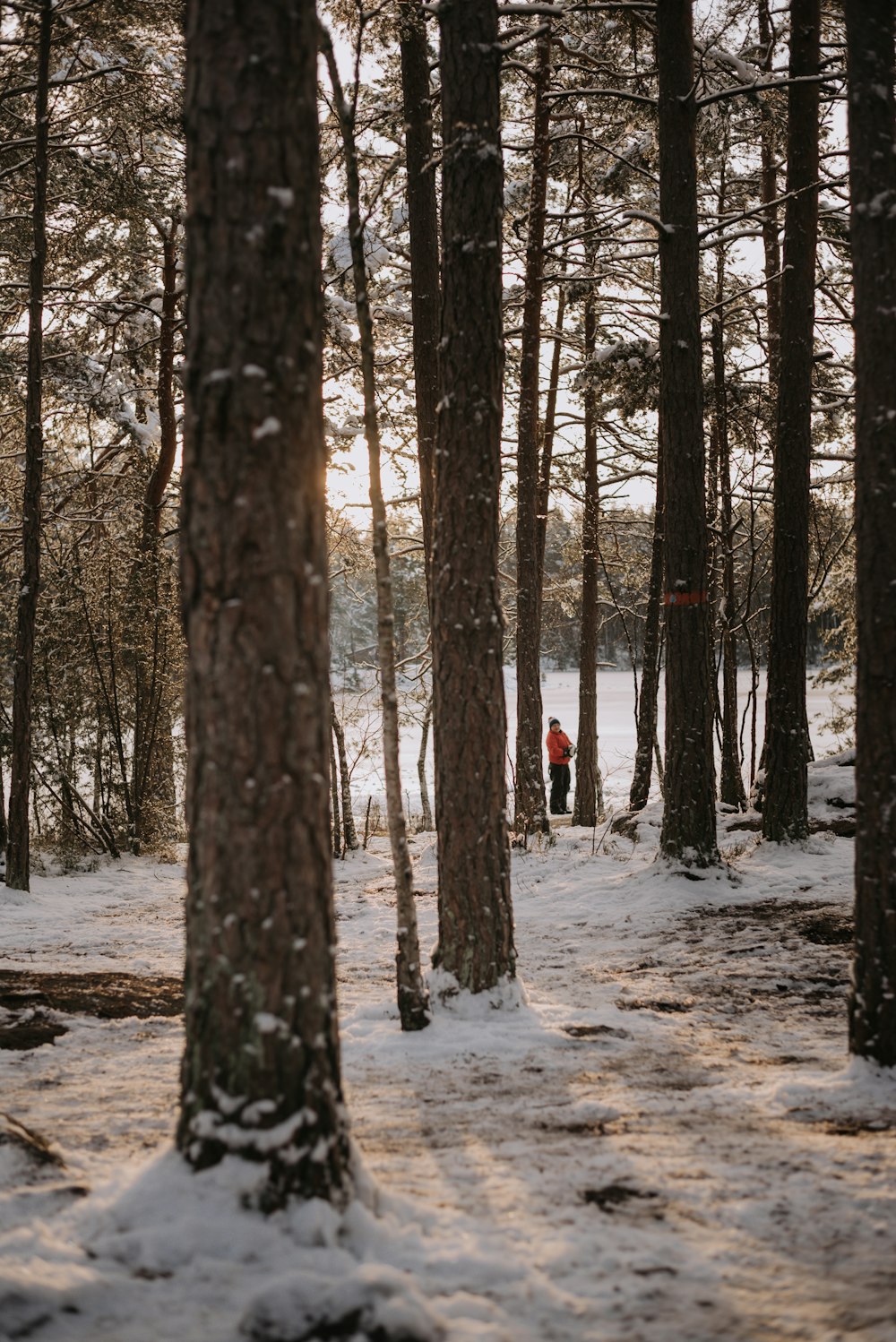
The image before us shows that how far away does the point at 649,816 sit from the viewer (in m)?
12.0

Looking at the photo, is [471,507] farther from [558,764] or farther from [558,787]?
[558,787]

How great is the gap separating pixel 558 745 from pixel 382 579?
14199 millimetres

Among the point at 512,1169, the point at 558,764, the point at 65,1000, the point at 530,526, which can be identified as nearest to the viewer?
the point at 512,1169

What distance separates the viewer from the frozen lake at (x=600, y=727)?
20594 mm

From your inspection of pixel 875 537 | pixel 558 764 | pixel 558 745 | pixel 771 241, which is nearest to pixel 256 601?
pixel 875 537

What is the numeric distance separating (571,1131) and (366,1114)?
90 cm

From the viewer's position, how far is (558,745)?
18.6 m

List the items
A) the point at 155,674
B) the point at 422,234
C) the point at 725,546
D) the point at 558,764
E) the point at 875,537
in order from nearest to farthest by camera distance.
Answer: the point at 875,537, the point at 422,234, the point at 155,674, the point at 725,546, the point at 558,764

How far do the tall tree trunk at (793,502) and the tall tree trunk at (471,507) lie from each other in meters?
4.85

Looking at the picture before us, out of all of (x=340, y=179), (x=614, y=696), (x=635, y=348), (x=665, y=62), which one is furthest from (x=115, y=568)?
(x=614, y=696)

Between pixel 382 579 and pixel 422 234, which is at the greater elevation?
pixel 422 234

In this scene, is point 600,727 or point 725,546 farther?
point 600,727

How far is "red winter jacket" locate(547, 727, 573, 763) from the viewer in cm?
1848

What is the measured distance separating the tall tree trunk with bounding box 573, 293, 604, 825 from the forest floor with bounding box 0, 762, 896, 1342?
918 centimetres
